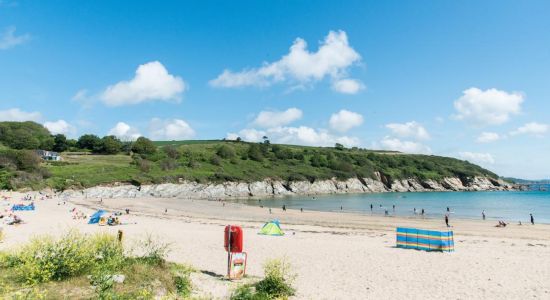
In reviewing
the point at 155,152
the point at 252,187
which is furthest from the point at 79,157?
the point at 252,187

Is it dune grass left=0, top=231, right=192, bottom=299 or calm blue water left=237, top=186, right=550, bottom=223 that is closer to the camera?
dune grass left=0, top=231, right=192, bottom=299

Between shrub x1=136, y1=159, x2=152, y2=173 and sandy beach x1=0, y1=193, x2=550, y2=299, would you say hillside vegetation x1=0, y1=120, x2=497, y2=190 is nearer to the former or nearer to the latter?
shrub x1=136, y1=159, x2=152, y2=173

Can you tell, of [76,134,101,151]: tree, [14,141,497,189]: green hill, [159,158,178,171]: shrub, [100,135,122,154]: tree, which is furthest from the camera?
[76,134,101,151]: tree

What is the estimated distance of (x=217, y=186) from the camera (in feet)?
333

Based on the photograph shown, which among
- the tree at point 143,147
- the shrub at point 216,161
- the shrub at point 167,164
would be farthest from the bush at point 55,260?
the tree at point 143,147

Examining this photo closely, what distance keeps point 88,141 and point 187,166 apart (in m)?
43.3

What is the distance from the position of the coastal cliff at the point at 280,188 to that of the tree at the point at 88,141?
50789 millimetres

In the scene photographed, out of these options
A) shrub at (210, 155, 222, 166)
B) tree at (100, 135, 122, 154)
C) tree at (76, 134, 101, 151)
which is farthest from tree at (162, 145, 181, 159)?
tree at (76, 134, 101, 151)

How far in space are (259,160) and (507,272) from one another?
123417mm

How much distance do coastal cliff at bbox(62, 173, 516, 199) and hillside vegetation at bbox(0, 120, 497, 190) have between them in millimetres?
2101

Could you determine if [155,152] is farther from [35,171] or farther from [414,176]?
[414,176]

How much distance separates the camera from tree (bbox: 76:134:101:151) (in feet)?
418

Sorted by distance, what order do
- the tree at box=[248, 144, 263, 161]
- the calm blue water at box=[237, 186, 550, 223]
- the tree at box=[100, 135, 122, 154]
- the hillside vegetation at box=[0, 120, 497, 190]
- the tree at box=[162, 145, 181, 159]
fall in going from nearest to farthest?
the calm blue water at box=[237, 186, 550, 223] → the hillside vegetation at box=[0, 120, 497, 190] → the tree at box=[162, 145, 181, 159] → the tree at box=[100, 135, 122, 154] → the tree at box=[248, 144, 263, 161]

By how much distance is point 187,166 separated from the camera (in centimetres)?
11269
